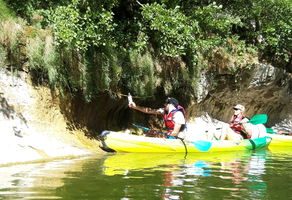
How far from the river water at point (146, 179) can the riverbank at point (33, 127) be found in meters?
0.64

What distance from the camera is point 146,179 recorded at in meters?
6.69

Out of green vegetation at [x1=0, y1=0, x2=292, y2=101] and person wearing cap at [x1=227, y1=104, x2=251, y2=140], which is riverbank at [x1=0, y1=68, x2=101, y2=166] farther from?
person wearing cap at [x1=227, y1=104, x2=251, y2=140]

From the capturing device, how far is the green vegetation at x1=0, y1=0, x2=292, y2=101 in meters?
9.89

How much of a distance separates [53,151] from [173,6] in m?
4.63

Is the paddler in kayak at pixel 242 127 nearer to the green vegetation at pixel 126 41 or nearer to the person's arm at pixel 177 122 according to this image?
the green vegetation at pixel 126 41

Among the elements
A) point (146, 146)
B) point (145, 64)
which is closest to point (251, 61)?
point (145, 64)

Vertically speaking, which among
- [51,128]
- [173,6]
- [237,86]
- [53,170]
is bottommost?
[53,170]

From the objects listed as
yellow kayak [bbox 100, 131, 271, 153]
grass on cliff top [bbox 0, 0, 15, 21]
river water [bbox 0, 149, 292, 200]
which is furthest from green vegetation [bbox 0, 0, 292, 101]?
river water [bbox 0, 149, 292, 200]

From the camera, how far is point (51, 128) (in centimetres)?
1005

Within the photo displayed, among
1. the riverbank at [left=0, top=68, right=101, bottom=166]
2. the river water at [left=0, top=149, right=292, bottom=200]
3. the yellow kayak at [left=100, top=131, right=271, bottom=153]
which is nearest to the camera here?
the river water at [left=0, top=149, right=292, bottom=200]

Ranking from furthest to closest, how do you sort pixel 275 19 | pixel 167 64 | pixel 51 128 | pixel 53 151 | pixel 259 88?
pixel 259 88 < pixel 275 19 < pixel 167 64 < pixel 51 128 < pixel 53 151

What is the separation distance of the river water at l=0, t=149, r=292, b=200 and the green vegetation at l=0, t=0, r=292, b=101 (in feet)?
7.32

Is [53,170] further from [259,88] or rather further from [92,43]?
[259,88]

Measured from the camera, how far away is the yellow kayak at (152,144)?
10328 mm
